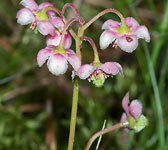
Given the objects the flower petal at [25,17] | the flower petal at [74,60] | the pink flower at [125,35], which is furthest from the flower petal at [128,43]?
the flower petal at [25,17]

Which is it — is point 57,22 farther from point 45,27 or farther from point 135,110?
point 135,110

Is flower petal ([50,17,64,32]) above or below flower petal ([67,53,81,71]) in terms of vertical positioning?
above

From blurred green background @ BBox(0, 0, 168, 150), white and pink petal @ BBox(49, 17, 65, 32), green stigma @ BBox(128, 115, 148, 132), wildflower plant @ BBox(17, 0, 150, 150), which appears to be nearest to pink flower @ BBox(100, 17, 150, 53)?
wildflower plant @ BBox(17, 0, 150, 150)

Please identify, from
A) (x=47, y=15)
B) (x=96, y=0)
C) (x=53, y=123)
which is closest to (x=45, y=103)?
(x=53, y=123)

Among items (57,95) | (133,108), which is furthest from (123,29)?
(57,95)

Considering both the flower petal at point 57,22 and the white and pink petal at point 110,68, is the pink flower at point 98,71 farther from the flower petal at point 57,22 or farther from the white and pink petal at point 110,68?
the flower petal at point 57,22

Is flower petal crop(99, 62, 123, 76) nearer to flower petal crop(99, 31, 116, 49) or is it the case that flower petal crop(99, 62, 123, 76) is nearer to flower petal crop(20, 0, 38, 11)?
flower petal crop(99, 31, 116, 49)

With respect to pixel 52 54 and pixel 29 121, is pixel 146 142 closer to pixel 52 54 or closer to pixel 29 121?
pixel 29 121
